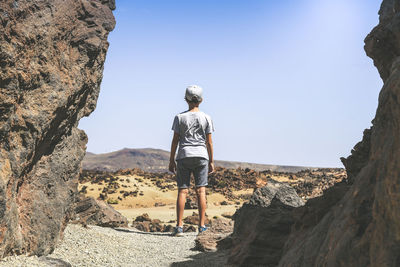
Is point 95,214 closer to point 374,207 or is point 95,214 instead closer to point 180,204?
point 180,204

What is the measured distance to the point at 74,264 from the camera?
445cm

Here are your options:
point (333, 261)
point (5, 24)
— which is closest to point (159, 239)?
point (5, 24)

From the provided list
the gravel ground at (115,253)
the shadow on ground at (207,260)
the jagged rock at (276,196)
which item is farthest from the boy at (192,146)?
the shadow on ground at (207,260)

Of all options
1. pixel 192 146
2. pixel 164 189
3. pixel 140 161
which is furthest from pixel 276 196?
pixel 140 161

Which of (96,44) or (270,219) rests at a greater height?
(96,44)

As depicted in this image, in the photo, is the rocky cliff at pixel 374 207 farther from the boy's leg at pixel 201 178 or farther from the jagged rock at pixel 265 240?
the boy's leg at pixel 201 178

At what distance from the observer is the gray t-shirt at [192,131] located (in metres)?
6.70

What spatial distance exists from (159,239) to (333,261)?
5140 millimetres

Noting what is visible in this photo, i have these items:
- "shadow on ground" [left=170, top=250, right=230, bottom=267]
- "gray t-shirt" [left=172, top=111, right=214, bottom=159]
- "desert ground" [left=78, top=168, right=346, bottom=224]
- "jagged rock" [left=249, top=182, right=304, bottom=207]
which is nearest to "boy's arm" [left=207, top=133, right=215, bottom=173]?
"gray t-shirt" [left=172, top=111, right=214, bottom=159]

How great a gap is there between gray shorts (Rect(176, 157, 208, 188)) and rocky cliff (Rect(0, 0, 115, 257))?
178 centimetres

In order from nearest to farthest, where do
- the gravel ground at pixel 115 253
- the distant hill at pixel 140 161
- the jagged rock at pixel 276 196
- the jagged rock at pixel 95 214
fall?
the gravel ground at pixel 115 253 < the jagged rock at pixel 276 196 < the jagged rock at pixel 95 214 < the distant hill at pixel 140 161

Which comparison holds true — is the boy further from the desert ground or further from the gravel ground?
the desert ground

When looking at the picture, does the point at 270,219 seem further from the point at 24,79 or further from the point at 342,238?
the point at 24,79

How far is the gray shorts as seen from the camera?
6.72 meters
